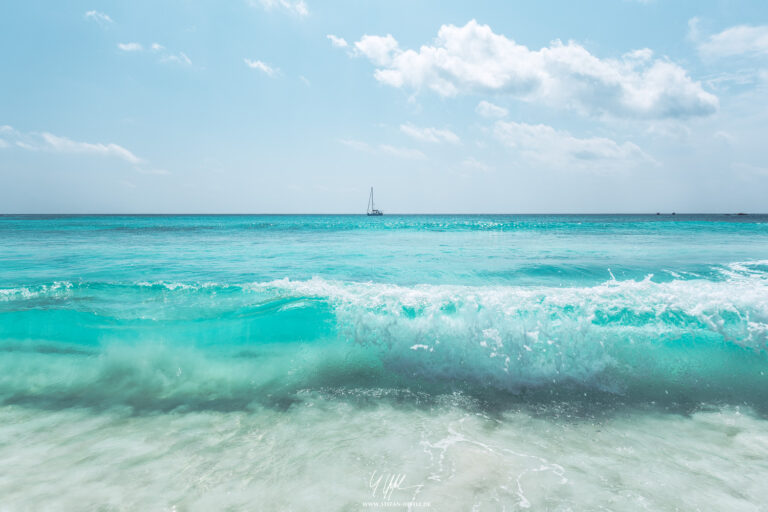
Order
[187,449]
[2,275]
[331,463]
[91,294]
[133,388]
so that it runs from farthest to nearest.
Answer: [2,275] → [91,294] → [133,388] → [187,449] → [331,463]

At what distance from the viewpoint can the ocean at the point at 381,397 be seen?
2.89 m

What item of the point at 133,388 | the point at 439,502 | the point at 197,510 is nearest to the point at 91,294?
the point at 133,388

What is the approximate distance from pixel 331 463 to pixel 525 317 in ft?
14.5

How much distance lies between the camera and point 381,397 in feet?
14.2

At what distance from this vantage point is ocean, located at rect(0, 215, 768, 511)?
2.89 m

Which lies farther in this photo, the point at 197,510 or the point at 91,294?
the point at 91,294

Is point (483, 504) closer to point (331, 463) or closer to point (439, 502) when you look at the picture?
point (439, 502)

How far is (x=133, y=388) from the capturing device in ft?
15.6
